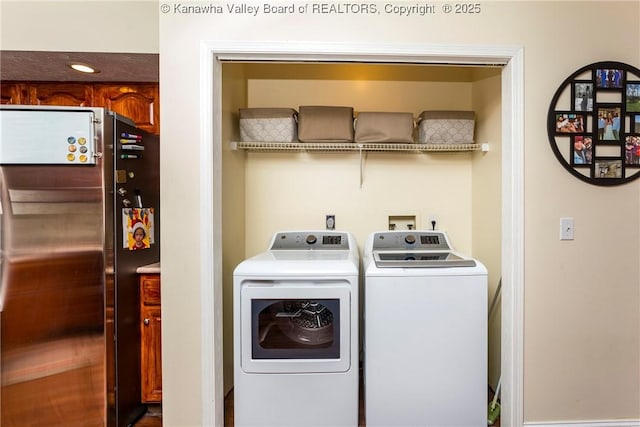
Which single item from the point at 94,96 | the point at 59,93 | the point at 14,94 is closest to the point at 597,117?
the point at 94,96

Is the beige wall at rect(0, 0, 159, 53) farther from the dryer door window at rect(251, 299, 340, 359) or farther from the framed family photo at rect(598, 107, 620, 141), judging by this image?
the framed family photo at rect(598, 107, 620, 141)

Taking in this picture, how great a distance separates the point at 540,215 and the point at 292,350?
1457 millimetres

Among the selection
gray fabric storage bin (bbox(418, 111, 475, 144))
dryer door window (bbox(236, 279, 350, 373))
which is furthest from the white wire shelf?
dryer door window (bbox(236, 279, 350, 373))

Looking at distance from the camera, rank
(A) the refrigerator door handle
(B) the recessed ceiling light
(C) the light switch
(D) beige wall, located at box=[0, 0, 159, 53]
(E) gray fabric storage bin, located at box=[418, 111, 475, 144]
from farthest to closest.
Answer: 1. (E) gray fabric storage bin, located at box=[418, 111, 475, 144]
2. (B) the recessed ceiling light
3. (D) beige wall, located at box=[0, 0, 159, 53]
4. (C) the light switch
5. (A) the refrigerator door handle

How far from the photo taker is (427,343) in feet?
5.23

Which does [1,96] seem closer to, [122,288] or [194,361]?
[122,288]

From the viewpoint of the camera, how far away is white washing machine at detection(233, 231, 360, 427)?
1578mm

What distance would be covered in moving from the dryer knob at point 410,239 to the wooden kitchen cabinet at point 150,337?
159 centimetres

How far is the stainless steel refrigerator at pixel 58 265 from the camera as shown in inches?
60.3

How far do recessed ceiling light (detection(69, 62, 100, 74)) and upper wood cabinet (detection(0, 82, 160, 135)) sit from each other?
19 centimetres

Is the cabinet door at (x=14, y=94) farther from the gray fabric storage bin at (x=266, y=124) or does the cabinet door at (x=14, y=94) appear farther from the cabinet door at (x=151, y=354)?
the cabinet door at (x=151, y=354)

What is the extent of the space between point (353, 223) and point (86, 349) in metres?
1.75

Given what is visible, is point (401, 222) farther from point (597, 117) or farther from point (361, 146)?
point (597, 117)

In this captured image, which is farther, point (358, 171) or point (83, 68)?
point (358, 171)
